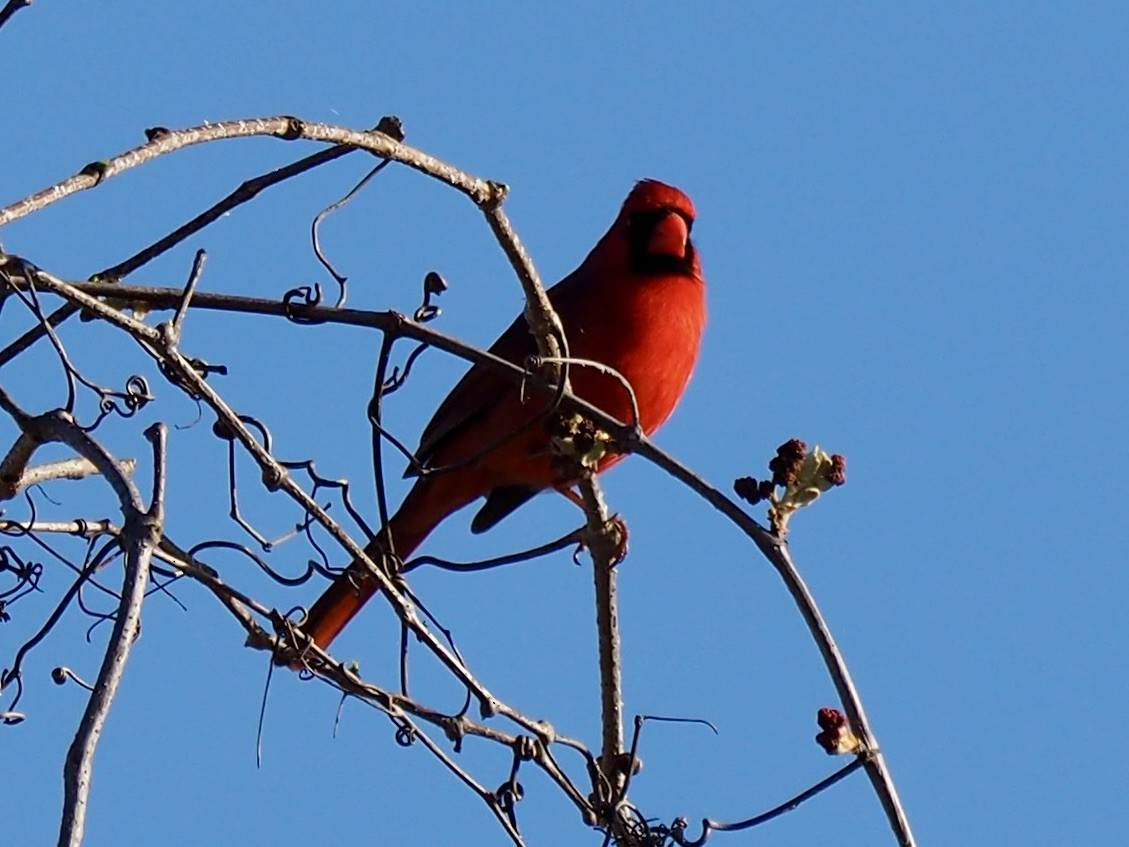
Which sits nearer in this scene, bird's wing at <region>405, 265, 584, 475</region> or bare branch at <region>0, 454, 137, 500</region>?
bare branch at <region>0, 454, 137, 500</region>

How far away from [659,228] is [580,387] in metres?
0.87

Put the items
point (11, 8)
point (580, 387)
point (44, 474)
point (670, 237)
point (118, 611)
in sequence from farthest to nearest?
1. point (670, 237)
2. point (580, 387)
3. point (44, 474)
4. point (11, 8)
5. point (118, 611)

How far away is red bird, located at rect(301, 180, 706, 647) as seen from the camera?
3.86 metres

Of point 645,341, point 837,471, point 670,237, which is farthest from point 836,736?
point 670,237

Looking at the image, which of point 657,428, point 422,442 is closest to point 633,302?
point 657,428

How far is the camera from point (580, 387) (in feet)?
12.2

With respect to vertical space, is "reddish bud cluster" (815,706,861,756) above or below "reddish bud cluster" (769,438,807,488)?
below

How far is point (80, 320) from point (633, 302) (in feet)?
6.62

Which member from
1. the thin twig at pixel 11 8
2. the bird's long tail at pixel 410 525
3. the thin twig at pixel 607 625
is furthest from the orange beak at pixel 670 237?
the thin twig at pixel 11 8

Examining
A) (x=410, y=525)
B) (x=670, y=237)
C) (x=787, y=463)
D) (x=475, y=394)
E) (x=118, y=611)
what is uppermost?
(x=670, y=237)

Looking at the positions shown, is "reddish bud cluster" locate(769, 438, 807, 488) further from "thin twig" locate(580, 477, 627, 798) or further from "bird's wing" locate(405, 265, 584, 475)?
"bird's wing" locate(405, 265, 584, 475)

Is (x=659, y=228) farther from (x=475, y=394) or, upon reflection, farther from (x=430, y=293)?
(x=430, y=293)

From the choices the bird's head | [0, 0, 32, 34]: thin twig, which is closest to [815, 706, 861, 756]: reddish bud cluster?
[0, 0, 32, 34]: thin twig

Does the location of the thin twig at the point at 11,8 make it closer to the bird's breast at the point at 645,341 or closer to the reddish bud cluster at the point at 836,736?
the reddish bud cluster at the point at 836,736
